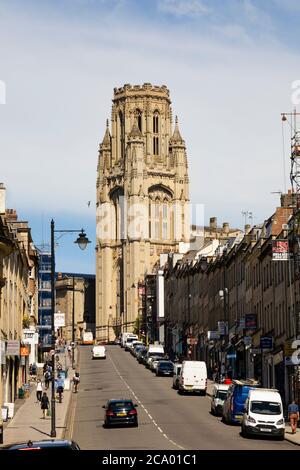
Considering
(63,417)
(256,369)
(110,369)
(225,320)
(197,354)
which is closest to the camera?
(63,417)

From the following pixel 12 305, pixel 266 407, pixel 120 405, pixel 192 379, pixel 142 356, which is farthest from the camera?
pixel 142 356

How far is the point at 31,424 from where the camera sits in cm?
5484

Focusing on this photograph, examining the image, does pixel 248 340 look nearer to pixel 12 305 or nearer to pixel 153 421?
pixel 12 305

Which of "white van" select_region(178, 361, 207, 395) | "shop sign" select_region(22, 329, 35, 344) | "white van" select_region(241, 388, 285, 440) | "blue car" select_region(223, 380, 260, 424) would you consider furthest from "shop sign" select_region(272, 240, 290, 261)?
"shop sign" select_region(22, 329, 35, 344)

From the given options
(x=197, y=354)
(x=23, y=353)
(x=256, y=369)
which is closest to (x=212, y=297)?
(x=197, y=354)

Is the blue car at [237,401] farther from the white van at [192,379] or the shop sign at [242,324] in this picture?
the shop sign at [242,324]

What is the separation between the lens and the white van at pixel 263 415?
47.0m

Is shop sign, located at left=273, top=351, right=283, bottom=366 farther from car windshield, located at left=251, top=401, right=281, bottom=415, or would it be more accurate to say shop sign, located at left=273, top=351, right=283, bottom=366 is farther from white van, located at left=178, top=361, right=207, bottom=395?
car windshield, located at left=251, top=401, right=281, bottom=415

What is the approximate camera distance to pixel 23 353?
235ft

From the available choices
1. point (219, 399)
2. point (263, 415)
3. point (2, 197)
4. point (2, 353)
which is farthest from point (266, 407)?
point (2, 197)

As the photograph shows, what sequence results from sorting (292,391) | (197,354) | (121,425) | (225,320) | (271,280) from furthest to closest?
(197,354)
(225,320)
(271,280)
(292,391)
(121,425)

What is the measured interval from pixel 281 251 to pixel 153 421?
1163 centimetres

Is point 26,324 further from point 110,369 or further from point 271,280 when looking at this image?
point 110,369

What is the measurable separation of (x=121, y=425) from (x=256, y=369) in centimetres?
3099
